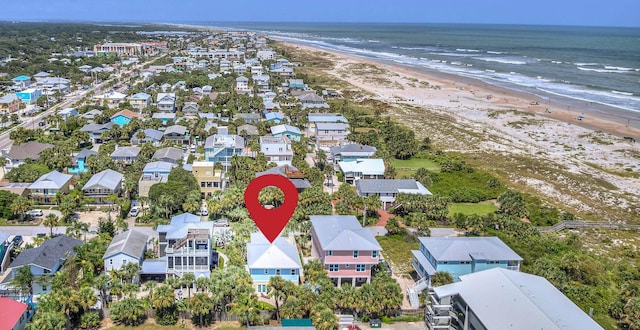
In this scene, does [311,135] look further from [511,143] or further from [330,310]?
[330,310]

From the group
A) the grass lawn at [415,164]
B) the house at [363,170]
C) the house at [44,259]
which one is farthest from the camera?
the grass lawn at [415,164]

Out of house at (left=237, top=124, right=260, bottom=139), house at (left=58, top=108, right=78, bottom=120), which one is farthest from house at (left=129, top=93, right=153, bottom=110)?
house at (left=237, top=124, right=260, bottom=139)

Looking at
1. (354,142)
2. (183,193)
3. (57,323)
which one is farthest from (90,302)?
(354,142)

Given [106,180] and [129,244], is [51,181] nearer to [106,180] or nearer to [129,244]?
[106,180]

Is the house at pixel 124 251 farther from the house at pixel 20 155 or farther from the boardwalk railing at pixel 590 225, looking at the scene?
the boardwalk railing at pixel 590 225

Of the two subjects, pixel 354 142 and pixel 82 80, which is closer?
pixel 354 142

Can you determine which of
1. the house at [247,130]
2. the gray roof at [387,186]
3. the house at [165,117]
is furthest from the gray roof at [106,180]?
the house at [165,117]

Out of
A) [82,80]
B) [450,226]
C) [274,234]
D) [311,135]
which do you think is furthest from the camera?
[82,80]
